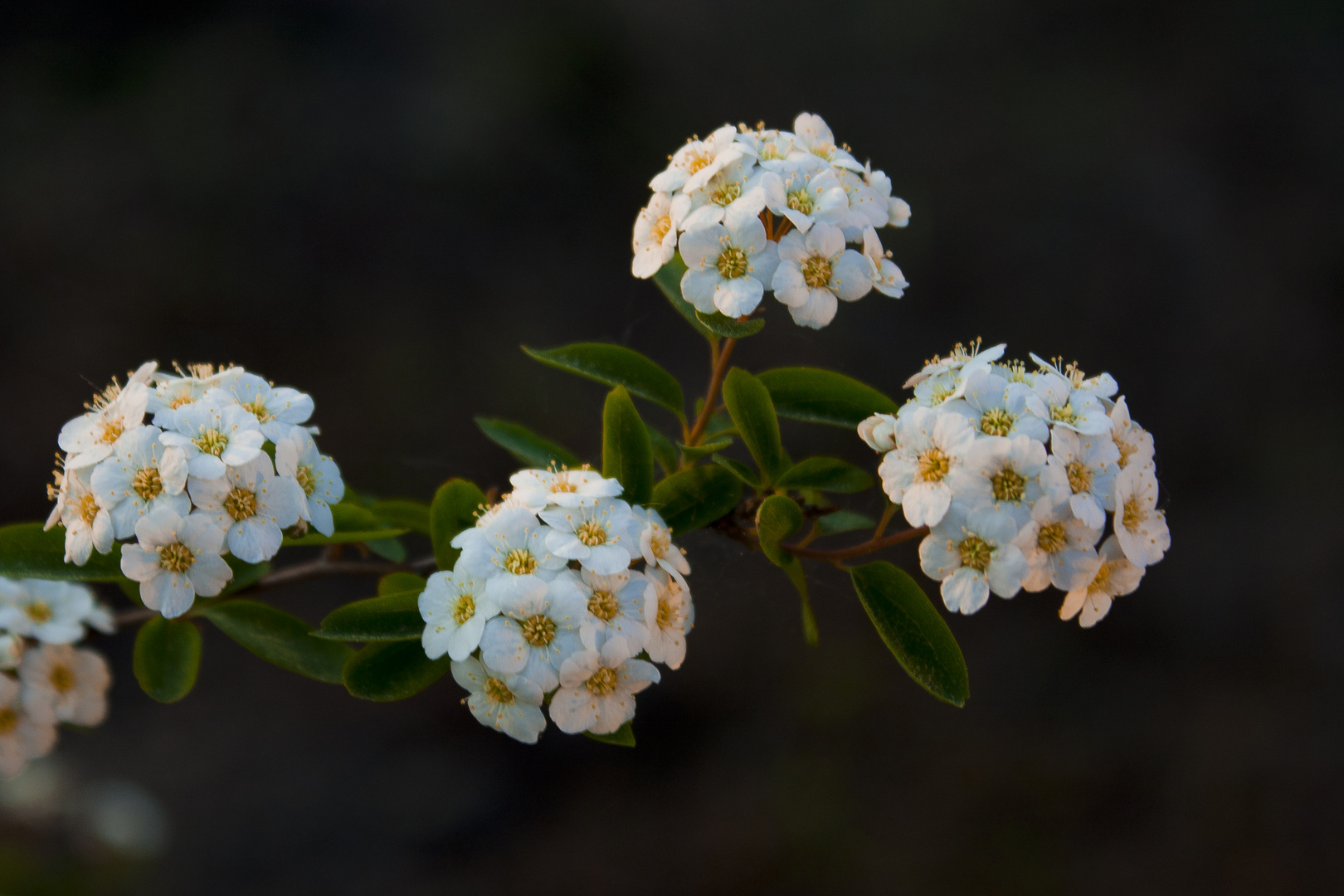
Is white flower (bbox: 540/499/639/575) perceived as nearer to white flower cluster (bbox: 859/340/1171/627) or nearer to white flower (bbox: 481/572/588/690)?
white flower (bbox: 481/572/588/690)

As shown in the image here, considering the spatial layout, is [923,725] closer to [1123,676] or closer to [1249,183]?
[1123,676]

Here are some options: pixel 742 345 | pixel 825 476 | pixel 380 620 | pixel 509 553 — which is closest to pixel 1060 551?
pixel 825 476

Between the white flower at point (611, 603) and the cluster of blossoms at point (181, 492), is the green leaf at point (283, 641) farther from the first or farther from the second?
the white flower at point (611, 603)

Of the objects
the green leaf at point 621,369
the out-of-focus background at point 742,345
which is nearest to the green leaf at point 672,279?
the green leaf at point 621,369

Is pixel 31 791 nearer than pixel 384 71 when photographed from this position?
Yes

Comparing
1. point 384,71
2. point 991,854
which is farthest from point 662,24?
point 991,854
